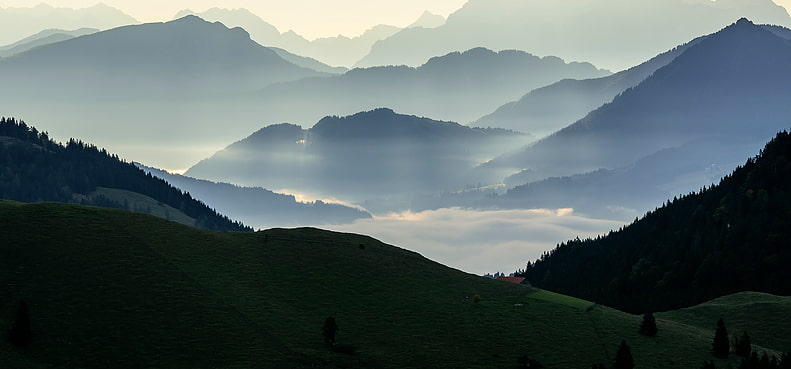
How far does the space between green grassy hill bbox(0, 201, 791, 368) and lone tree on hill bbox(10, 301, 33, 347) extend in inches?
61.4

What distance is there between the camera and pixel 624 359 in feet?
479

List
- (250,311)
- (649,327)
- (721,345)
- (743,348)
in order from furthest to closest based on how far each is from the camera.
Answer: (649,327), (250,311), (743,348), (721,345)

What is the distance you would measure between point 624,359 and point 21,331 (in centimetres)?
9673

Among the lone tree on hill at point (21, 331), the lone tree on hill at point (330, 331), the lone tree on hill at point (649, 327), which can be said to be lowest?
the lone tree on hill at point (21, 331)

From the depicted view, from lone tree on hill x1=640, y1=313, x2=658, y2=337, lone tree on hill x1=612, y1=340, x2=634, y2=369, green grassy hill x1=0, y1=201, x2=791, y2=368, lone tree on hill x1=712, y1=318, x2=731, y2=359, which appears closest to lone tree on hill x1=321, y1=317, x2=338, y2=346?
green grassy hill x1=0, y1=201, x2=791, y2=368

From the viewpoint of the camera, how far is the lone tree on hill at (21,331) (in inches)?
5394

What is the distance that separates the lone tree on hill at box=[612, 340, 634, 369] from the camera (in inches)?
5719

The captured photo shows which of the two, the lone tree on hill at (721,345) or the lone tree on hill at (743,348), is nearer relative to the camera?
the lone tree on hill at (721,345)

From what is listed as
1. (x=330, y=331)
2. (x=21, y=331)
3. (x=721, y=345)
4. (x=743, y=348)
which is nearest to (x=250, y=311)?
(x=330, y=331)

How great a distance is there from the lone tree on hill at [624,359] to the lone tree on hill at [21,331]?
94.1m

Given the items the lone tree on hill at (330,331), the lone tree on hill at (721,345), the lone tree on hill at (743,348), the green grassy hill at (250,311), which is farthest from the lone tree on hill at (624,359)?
the lone tree on hill at (330,331)

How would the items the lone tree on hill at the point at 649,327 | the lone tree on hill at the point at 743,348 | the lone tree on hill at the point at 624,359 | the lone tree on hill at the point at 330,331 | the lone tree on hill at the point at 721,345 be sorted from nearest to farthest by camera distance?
the lone tree on hill at the point at 624,359, the lone tree on hill at the point at 330,331, the lone tree on hill at the point at 721,345, the lone tree on hill at the point at 743,348, the lone tree on hill at the point at 649,327

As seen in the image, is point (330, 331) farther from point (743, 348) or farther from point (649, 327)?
point (743, 348)

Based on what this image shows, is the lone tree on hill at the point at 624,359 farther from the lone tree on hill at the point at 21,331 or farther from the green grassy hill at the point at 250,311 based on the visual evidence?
the lone tree on hill at the point at 21,331
